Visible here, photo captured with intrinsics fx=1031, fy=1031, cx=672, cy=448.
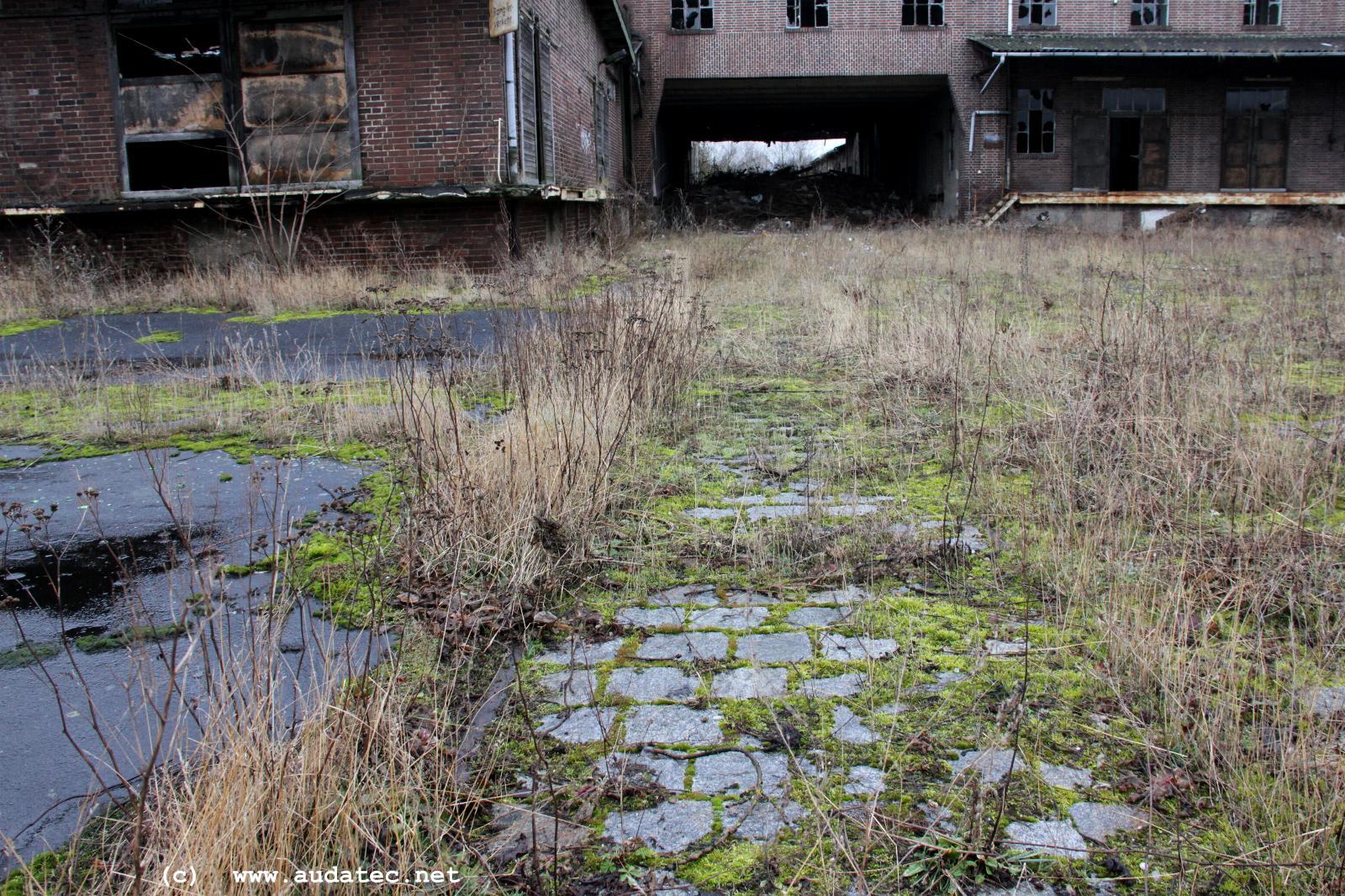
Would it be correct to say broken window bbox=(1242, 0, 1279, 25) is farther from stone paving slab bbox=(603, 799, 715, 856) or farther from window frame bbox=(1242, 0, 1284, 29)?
stone paving slab bbox=(603, 799, 715, 856)

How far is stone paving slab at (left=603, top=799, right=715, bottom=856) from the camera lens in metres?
2.05

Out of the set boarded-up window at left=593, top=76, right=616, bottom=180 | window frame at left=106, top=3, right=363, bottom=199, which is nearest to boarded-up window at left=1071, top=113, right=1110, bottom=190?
boarded-up window at left=593, top=76, right=616, bottom=180

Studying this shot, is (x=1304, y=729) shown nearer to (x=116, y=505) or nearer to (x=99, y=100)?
(x=116, y=505)

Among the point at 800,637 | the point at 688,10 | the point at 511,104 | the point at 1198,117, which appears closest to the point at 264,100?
the point at 511,104

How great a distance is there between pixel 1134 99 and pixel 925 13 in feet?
18.9

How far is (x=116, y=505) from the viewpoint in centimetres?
419

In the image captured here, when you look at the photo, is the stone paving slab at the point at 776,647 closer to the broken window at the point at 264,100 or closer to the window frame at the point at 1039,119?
the broken window at the point at 264,100

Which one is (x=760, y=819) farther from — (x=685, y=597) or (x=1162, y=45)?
(x=1162, y=45)

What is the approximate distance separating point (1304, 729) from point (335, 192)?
1214 cm

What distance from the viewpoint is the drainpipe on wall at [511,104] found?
41.9ft

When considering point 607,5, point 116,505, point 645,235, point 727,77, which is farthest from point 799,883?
point 727,77

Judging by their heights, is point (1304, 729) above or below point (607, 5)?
below

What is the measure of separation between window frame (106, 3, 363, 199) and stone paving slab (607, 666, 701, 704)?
36.4ft

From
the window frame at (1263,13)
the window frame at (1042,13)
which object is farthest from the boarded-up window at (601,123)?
the window frame at (1263,13)
